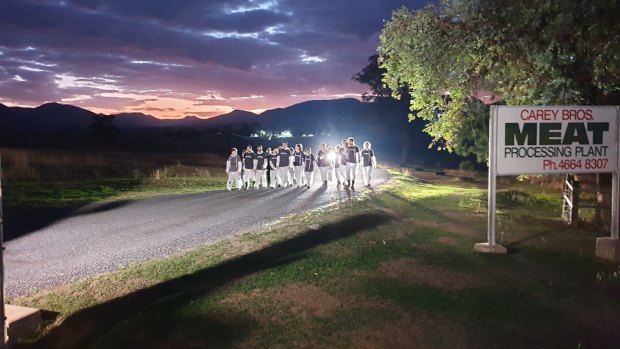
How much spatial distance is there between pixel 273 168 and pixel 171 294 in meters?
14.8

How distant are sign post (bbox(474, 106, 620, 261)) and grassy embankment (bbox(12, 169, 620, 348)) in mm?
1430

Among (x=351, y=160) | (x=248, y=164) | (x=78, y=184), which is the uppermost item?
(x=351, y=160)

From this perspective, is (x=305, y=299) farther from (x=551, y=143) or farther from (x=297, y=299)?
(x=551, y=143)

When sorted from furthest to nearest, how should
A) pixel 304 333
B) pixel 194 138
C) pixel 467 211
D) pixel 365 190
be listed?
1. pixel 194 138
2. pixel 365 190
3. pixel 467 211
4. pixel 304 333

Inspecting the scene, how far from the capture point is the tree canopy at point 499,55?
10430 millimetres

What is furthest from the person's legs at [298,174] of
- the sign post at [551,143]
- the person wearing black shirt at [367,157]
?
the sign post at [551,143]

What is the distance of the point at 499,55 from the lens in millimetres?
12531

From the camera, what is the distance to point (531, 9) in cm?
1098

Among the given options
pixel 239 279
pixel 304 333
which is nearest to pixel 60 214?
pixel 239 279

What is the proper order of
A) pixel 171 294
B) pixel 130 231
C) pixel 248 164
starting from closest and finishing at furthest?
pixel 171 294
pixel 130 231
pixel 248 164

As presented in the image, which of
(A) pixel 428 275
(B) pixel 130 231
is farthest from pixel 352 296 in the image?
(B) pixel 130 231

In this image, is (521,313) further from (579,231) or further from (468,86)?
(468,86)

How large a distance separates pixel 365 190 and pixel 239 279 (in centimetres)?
1227

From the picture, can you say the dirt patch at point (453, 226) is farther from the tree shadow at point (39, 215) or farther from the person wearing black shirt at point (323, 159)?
the person wearing black shirt at point (323, 159)
